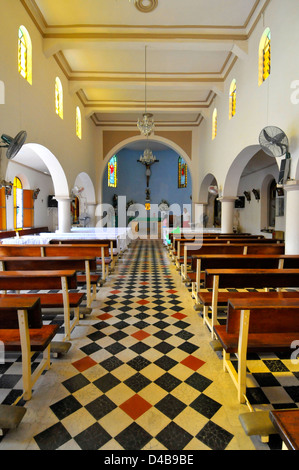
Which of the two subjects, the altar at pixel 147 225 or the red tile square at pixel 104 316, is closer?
the red tile square at pixel 104 316

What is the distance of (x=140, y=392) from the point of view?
237 cm

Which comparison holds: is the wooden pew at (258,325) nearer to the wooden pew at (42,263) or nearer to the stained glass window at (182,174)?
the wooden pew at (42,263)

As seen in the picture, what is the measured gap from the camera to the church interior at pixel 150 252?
210cm

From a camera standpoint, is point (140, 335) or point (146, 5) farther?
point (146, 5)

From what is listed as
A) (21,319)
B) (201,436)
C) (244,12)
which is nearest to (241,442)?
(201,436)

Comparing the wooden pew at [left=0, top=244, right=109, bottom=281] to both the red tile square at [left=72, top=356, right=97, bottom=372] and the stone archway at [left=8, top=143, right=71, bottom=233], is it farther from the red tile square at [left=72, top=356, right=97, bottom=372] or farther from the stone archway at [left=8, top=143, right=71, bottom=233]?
the stone archway at [left=8, top=143, right=71, bottom=233]

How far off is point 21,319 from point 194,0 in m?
7.54

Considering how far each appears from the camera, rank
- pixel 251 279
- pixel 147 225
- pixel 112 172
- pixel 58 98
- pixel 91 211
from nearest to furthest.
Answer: pixel 251 279 < pixel 58 98 < pixel 91 211 < pixel 147 225 < pixel 112 172

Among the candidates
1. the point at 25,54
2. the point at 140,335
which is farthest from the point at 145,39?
the point at 140,335

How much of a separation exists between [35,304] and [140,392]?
1.17 metres

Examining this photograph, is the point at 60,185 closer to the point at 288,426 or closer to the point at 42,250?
the point at 42,250

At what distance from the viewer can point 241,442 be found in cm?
183

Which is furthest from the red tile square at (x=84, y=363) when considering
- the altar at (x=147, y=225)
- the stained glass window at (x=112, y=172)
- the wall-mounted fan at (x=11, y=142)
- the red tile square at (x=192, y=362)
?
the stained glass window at (x=112, y=172)

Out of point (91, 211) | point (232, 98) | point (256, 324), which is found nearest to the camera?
point (256, 324)
